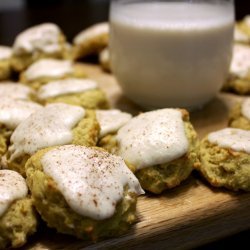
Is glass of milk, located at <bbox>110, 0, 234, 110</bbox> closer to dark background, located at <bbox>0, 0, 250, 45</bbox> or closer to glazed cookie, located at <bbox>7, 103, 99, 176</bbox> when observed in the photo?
glazed cookie, located at <bbox>7, 103, 99, 176</bbox>

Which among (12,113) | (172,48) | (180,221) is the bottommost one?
(180,221)

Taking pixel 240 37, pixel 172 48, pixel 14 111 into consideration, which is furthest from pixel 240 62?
pixel 14 111

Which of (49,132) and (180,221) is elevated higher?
(49,132)

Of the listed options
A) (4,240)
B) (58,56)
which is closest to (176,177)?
(4,240)

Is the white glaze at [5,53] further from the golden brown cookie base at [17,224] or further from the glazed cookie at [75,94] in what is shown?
the golden brown cookie base at [17,224]

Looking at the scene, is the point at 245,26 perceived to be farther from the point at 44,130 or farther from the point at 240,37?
the point at 44,130

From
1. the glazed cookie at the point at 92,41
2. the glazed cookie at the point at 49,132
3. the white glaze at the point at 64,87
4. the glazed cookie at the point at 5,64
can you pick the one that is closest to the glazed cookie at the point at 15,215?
the glazed cookie at the point at 49,132
